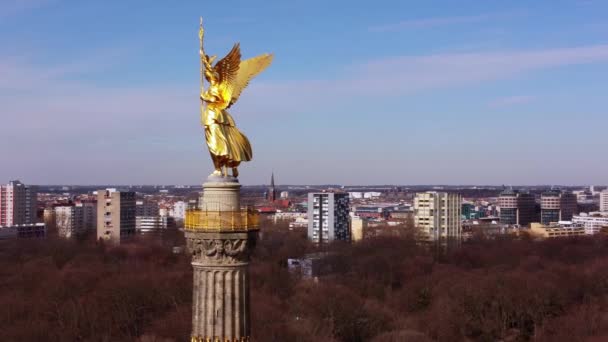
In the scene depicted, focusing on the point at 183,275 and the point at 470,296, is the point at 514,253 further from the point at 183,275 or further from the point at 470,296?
the point at 183,275

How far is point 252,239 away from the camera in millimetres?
15398

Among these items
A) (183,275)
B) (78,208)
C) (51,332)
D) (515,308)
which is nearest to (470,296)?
(515,308)

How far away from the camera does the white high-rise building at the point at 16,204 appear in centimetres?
16664

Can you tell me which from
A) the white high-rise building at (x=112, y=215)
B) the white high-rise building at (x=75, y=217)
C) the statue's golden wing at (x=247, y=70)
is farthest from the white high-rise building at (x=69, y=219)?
the statue's golden wing at (x=247, y=70)

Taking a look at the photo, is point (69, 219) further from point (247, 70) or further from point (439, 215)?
point (247, 70)

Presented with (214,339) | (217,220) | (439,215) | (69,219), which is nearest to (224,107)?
(217,220)

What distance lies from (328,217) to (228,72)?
12121 centimetres

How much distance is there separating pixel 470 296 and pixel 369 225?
93.2m

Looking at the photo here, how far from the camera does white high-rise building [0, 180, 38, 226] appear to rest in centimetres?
16664

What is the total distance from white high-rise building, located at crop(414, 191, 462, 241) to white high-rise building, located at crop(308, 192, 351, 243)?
1920cm

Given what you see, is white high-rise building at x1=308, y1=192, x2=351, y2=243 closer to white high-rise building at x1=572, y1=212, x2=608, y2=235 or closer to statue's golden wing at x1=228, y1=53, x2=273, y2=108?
white high-rise building at x1=572, y1=212, x2=608, y2=235

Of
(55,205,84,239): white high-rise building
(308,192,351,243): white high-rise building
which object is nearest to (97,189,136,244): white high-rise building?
(55,205,84,239): white high-rise building

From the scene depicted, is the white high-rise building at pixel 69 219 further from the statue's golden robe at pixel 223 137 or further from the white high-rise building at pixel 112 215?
the statue's golden robe at pixel 223 137

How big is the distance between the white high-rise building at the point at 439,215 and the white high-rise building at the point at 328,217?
63.0ft
